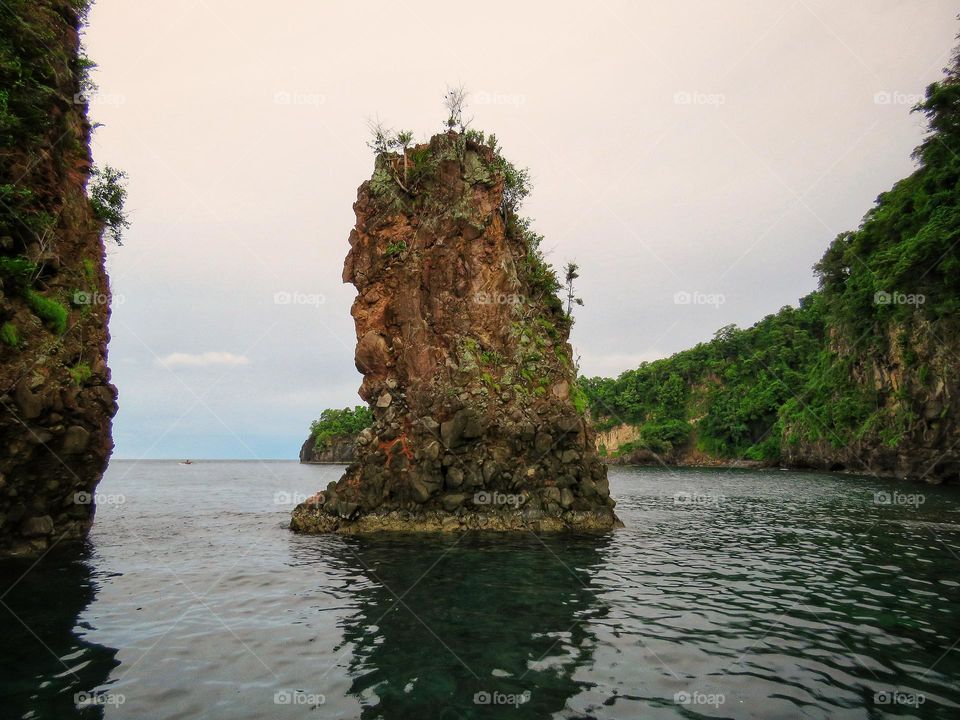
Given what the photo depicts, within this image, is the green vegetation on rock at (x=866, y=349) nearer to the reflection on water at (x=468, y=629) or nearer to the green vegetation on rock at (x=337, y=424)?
the reflection on water at (x=468, y=629)

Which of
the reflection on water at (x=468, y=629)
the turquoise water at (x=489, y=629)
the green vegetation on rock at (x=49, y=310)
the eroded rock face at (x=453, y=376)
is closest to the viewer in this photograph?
the turquoise water at (x=489, y=629)

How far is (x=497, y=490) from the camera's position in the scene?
25.5 m

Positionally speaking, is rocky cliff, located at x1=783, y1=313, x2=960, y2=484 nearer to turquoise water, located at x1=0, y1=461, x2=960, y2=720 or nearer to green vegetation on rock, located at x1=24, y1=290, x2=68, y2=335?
turquoise water, located at x1=0, y1=461, x2=960, y2=720

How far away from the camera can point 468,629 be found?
37.0ft

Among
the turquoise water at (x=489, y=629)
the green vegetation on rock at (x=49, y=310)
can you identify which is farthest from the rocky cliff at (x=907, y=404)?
the green vegetation on rock at (x=49, y=310)

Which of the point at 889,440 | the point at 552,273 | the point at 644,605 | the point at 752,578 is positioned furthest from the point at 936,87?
the point at 644,605

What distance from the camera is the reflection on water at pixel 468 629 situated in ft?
27.3

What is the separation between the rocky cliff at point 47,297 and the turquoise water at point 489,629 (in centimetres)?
274

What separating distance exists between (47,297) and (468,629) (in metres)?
20.2

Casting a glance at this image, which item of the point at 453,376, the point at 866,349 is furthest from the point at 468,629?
the point at 866,349

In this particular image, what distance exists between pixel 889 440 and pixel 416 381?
54192mm

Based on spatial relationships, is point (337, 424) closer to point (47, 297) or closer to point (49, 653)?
point (47, 297)

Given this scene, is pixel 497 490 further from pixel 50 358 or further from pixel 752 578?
pixel 50 358

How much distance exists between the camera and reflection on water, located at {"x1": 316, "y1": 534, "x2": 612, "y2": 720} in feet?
27.3
